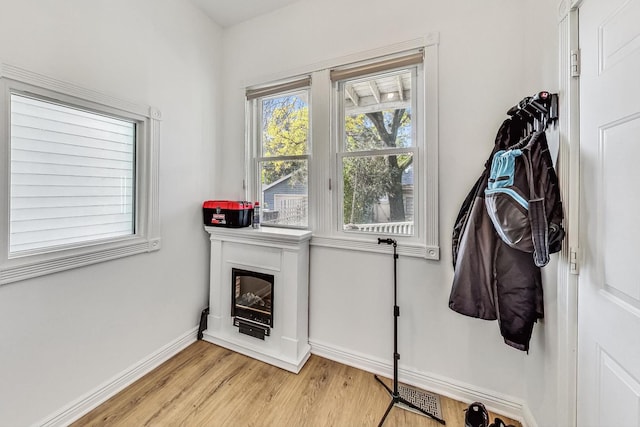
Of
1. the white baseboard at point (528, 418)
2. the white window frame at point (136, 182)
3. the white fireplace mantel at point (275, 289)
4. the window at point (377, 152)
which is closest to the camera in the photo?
the white window frame at point (136, 182)

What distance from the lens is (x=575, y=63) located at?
104cm

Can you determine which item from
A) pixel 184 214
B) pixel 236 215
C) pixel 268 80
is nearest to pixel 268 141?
pixel 268 80

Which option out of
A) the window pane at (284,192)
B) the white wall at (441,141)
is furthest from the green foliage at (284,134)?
the white wall at (441,141)

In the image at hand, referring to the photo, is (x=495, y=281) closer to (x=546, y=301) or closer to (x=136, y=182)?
(x=546, y=301)

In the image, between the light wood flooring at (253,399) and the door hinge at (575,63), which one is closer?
the door hinge at (575,63)

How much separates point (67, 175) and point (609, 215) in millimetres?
2652

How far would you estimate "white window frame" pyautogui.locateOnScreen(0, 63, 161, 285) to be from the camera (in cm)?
128

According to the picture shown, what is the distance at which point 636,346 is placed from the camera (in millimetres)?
756

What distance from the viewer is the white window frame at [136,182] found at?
1277 mm

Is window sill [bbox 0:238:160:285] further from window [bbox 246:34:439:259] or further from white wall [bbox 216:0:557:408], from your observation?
white wall [bbox 216:0:557:408]

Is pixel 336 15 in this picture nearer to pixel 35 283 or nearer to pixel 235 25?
pixel 235 25

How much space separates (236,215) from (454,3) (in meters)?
2.22

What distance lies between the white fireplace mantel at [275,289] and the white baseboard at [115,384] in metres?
0.25

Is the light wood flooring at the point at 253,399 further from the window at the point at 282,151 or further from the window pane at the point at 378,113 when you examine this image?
the window pane at the point at 378,113
